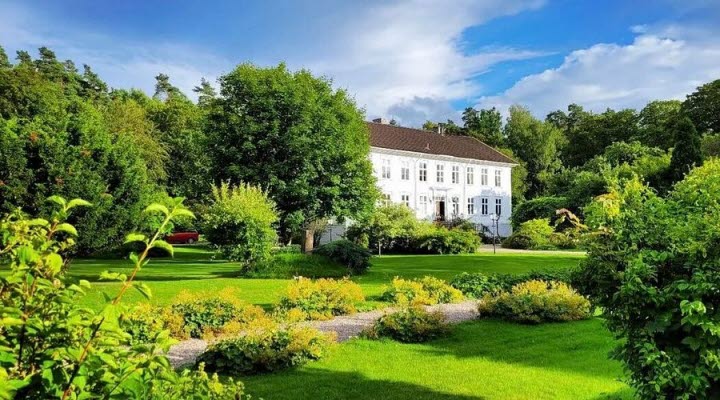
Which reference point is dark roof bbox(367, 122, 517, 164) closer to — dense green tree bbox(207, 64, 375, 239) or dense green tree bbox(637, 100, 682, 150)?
dense green tree bbox(207, 64, 375, 239)

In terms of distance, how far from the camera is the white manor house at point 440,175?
47562 mm

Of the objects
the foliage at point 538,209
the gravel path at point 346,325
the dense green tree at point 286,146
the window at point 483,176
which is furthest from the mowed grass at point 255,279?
the window at point 483,176

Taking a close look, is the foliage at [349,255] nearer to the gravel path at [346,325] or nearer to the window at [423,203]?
the gravel path at [346,325]

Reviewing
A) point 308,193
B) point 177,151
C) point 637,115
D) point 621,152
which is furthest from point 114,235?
point 637,115

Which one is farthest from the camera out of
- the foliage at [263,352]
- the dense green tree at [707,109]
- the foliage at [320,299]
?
the dense green tree at [707,109]

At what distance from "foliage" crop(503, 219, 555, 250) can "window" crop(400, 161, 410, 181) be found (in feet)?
34.2

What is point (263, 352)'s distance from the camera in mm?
8641

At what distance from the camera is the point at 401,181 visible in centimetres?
4838

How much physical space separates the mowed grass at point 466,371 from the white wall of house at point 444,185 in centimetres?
3362

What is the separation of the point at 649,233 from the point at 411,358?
16.2 ft

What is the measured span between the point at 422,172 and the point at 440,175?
237 cm

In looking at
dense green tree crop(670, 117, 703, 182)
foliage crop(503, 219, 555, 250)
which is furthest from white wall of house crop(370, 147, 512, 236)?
dense green tree crop(670, 117, 703, 182)

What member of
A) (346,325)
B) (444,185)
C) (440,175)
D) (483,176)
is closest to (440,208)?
(444,185)

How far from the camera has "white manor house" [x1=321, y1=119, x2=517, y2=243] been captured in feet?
156
